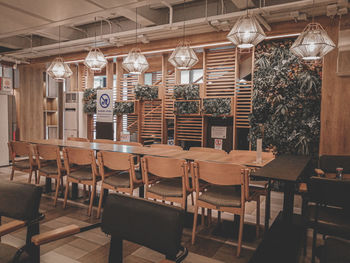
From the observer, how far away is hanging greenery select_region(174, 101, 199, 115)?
671cm

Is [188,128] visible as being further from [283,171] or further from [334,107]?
[283,171]

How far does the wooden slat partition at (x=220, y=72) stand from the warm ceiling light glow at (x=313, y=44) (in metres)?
2.81

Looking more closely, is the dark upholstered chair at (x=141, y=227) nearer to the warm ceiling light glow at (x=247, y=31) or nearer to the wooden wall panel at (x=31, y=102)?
the warm ceiling light glow at (x=247, y=31)

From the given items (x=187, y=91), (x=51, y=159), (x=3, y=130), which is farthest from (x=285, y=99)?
(x=3, y=130)

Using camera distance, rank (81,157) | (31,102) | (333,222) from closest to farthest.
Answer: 1. (333,222)
2. (81,157)
3. (31,102)

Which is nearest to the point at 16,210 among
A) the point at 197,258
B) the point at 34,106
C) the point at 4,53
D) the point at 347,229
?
the point at 197,258

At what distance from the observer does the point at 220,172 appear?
302 centimetres

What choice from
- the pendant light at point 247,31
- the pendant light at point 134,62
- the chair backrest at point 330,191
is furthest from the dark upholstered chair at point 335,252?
the pendant light at point 134,62

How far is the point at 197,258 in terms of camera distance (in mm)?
2939

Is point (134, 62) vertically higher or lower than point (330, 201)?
higher

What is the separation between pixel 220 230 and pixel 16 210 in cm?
251

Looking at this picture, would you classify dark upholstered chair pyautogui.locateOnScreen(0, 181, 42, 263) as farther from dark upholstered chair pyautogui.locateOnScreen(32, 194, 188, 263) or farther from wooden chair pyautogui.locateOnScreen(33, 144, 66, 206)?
wooden chair pyautogui.locateOnScreen(33, 144, 66, 206)

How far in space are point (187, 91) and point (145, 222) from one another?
17.4 ft

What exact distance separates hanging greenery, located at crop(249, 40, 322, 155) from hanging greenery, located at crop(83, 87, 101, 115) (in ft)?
16.3
